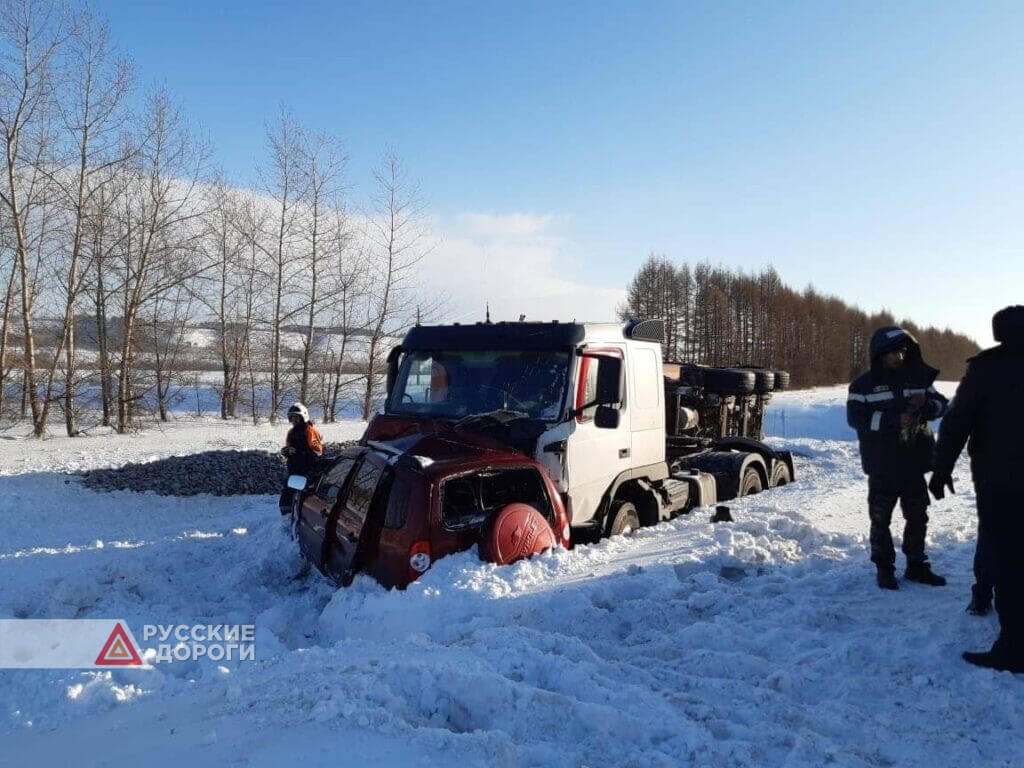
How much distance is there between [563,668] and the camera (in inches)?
141

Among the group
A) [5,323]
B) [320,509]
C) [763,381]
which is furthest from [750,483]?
[5,323]

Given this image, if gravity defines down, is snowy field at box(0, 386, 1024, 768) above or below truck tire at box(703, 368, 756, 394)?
below

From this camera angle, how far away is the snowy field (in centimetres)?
299

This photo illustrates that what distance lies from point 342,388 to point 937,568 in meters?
26.2

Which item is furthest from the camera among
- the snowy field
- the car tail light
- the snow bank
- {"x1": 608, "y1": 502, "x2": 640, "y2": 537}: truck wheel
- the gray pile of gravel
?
the snow bank

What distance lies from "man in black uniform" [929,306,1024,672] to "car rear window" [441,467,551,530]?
9.77 feet

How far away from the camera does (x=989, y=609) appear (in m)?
4.51

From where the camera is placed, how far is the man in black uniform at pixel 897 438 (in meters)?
5.16

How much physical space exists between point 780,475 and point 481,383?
7054mm

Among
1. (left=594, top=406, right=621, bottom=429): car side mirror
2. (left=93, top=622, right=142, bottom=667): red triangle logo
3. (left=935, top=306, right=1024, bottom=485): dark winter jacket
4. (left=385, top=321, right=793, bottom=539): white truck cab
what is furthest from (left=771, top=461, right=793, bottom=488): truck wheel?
(left=93, top=622, right=142, bottom=667): red triangle logo

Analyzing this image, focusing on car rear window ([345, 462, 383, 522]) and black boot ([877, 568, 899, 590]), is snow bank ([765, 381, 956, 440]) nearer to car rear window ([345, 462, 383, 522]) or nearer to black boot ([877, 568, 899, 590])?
black boot ([877, 568, 899, 590])

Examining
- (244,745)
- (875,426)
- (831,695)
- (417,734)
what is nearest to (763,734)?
(831,695)

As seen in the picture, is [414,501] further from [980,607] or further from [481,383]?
[980,607]

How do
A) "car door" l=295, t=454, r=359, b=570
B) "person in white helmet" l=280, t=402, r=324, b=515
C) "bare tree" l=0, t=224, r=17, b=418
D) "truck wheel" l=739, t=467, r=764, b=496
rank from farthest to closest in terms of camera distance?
"bare tree" l=0, t=224, r=17, b=418 → "truck wheel" l=739, t=467, r=764, b=496 → "person in white helmet" l=280, t=402, r=324, b=515 → "car door" l=295, t=454, r=359, b=570
